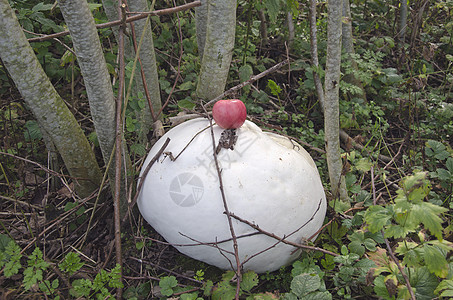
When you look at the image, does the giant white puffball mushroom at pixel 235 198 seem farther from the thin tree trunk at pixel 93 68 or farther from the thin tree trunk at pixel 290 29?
the thin tree trunk at pixel 290 29

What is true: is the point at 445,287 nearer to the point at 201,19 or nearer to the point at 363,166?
the point at 363,166

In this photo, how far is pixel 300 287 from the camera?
75.8 inches

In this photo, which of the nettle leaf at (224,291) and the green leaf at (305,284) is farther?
the nettle leaf at (224,291)

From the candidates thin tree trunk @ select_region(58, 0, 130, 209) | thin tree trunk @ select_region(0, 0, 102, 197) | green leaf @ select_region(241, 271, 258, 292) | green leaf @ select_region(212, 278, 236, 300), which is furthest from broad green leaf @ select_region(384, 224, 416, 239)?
thin tree trunk @ select_region(0, 0, 102, 197)

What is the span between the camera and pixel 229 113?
216 centimetres

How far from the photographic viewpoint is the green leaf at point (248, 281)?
6.66 feet

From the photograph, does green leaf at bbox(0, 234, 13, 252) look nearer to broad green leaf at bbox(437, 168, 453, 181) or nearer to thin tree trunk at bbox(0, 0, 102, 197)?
thin tree trunk at bbox(0, 0, 102, 197)

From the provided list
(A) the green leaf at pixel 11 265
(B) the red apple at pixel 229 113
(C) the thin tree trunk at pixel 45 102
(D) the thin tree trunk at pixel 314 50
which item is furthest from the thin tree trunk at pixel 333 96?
(A) the green leaf at pixel 11 265

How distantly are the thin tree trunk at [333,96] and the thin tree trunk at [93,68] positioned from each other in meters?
1.31

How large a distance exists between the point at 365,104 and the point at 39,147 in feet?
9.65

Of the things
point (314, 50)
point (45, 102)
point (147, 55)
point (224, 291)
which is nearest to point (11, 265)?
point (45, 102)

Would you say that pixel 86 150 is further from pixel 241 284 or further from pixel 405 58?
pixel 405 58

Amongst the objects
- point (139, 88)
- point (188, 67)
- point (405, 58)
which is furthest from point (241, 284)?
point (405, 58)

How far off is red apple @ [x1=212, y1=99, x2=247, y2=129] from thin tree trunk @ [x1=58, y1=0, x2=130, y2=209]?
0.66 meters
